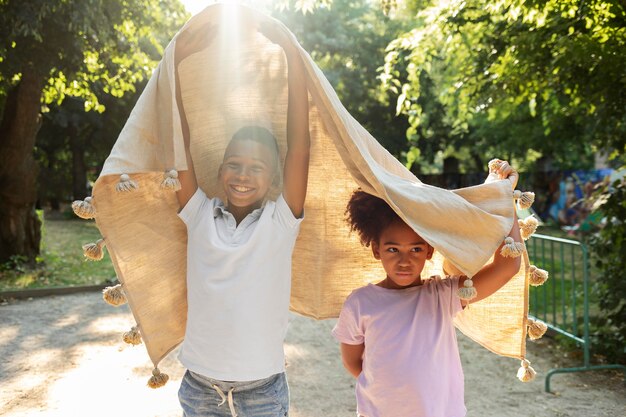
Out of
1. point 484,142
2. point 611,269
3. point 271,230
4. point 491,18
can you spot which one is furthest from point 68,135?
point 271,230

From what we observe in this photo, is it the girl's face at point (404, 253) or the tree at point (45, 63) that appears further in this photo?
the tree at point (45, 63)

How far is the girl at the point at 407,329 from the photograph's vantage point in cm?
251

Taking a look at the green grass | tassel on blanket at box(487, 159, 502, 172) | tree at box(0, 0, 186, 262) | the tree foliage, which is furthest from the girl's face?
the green grass

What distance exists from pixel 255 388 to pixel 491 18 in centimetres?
647

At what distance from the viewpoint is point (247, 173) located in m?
2.71

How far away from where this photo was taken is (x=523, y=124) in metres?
23.0

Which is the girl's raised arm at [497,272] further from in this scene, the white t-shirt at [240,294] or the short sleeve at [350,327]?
the white t-shirt at [240,294]

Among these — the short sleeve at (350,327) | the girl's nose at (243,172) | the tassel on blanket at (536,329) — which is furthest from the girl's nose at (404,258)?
the girl's nose at (243,172)

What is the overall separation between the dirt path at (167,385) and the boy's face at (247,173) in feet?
9.15

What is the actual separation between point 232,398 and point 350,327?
1.82ft

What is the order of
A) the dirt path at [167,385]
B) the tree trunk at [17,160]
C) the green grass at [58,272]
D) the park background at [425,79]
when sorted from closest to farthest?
the dirt path at [167,385], the park background at [425,79], the green grass at [58,272], the tree trunk at [17,160]

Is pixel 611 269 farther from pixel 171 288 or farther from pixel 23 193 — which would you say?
pixel 23 193

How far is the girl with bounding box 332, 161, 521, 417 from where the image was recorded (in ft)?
8.24

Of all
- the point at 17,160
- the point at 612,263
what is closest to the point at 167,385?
the point at 612,263
